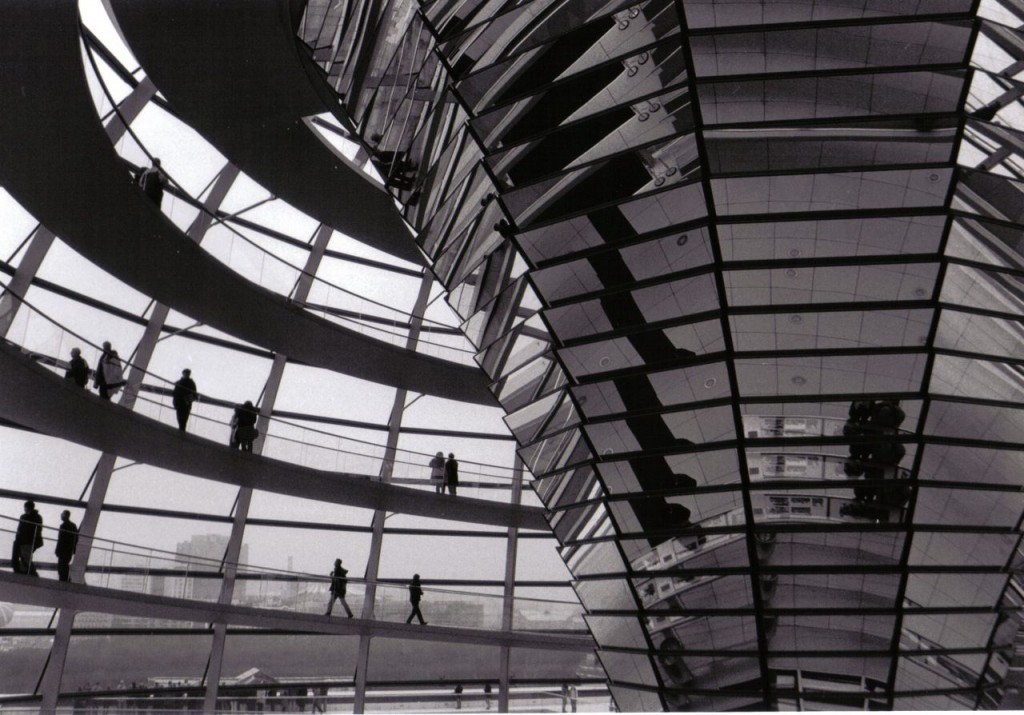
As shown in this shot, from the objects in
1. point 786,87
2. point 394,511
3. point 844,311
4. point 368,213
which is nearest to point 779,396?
point 844,311

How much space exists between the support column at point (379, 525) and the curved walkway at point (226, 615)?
3.55 ft

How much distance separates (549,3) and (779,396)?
624 cm

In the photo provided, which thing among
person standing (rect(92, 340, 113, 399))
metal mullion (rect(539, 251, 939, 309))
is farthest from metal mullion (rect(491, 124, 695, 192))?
person standing (rect(92, 340, 113, 399))

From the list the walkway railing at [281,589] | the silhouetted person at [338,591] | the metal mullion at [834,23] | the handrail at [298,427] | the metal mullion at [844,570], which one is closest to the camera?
the metal mullion at [834,23]

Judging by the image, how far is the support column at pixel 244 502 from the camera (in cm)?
2631

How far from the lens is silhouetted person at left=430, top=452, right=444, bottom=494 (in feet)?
96.9

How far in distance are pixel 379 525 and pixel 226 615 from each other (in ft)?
22.5

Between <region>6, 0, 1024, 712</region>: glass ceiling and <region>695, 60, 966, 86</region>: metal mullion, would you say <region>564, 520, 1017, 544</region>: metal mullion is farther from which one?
<region>695, 60, 966, 86</region>: metal mullion

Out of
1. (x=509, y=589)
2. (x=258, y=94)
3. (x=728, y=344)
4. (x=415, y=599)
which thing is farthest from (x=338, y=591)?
→ (x=728, y=344)

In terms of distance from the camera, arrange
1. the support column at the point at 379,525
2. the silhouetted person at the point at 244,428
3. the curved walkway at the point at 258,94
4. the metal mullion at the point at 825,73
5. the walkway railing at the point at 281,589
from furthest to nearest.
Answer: the support column at the point at 379,525 → the silhouetted person at the point at 244,428 → the walkway railing at the point at 281,589 → the curved walkway at the point at 258,94 → the metal mullion at the point at 825,73

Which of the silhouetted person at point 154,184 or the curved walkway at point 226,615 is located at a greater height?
the silhouetted person at point 154,184

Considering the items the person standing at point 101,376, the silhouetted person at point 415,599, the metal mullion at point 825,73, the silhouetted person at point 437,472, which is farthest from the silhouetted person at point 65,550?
the metal mullion at point 825,73

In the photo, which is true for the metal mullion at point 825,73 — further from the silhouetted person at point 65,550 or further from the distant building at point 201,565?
the distant building at point 201,565

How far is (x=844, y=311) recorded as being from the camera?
1364 cm
